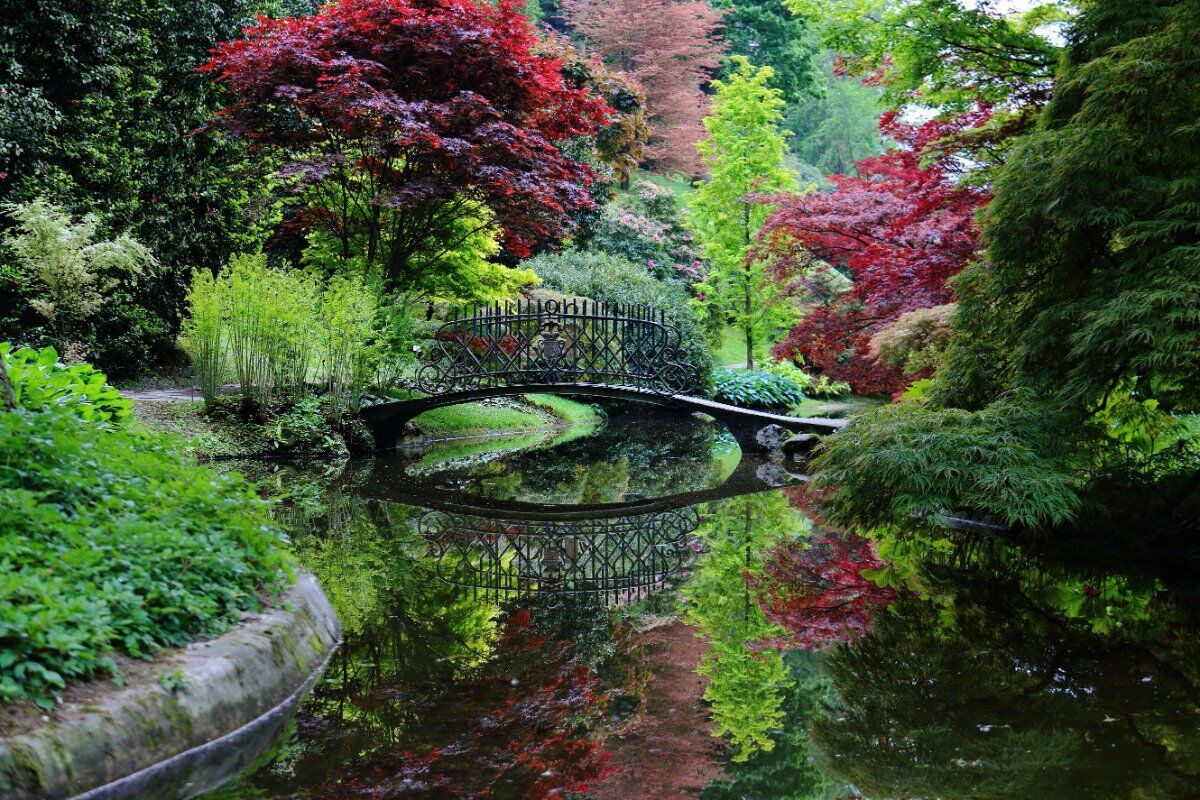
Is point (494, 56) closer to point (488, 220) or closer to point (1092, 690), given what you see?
point (488, 220)

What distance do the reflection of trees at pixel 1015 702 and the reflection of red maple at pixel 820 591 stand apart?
159mm

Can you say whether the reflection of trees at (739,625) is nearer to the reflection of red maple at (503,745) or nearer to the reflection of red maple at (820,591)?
the reflection of red maple at (820,591)

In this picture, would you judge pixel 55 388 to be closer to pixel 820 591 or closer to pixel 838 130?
pixel 820 591

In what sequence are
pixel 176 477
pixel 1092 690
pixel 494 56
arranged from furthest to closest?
pixel 494 56 < pixel 176 477 < pixel 1092 690

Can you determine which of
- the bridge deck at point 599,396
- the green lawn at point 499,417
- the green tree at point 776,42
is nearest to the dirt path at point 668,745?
the bridge deck at point 599,396

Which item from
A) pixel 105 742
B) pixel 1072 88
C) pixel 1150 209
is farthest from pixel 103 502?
pixel 1072 88

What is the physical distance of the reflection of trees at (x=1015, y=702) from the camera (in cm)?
323

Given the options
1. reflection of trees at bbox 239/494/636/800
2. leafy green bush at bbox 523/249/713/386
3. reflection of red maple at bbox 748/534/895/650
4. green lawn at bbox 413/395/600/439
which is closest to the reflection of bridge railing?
reflection of trees at bbox 239/494/636/800

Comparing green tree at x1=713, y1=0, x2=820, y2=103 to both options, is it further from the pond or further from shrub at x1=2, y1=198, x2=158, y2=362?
the pond

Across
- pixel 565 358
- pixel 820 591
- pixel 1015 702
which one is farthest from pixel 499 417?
pixel 1015 702

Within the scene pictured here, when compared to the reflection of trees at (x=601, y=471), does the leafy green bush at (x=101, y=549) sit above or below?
above

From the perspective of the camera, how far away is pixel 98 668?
3191 mm

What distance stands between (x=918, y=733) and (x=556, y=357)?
8487mm

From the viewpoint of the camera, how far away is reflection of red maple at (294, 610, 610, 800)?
3.10 m
